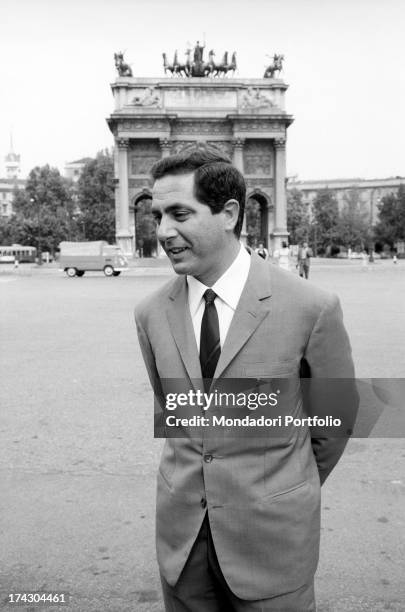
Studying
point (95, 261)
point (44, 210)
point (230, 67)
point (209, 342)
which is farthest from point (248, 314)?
point (44, 210)

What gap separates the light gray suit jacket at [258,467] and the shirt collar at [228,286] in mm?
35

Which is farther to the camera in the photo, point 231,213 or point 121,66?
point 121,66

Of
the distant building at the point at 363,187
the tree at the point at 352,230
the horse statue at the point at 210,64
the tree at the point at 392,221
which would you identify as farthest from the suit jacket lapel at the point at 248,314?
the distant building at the point at 363,187

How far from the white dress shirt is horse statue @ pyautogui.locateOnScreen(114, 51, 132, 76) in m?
63.0

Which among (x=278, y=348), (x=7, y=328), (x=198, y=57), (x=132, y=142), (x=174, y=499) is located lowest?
(x=7, y=328)

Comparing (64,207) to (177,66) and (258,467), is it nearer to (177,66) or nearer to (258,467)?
(177,66)

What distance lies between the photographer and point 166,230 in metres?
2.29

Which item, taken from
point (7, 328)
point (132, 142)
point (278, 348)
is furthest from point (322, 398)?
point (132, 142)

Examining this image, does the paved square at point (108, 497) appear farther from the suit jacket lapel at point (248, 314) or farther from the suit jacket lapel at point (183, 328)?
the suit jacket lapel at point (248, 314)

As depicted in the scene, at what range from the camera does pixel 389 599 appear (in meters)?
3.57

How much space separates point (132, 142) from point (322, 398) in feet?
201

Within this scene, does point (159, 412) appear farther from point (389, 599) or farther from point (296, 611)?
point (389, 599)

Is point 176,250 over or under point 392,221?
under

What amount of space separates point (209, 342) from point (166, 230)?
37 cm
